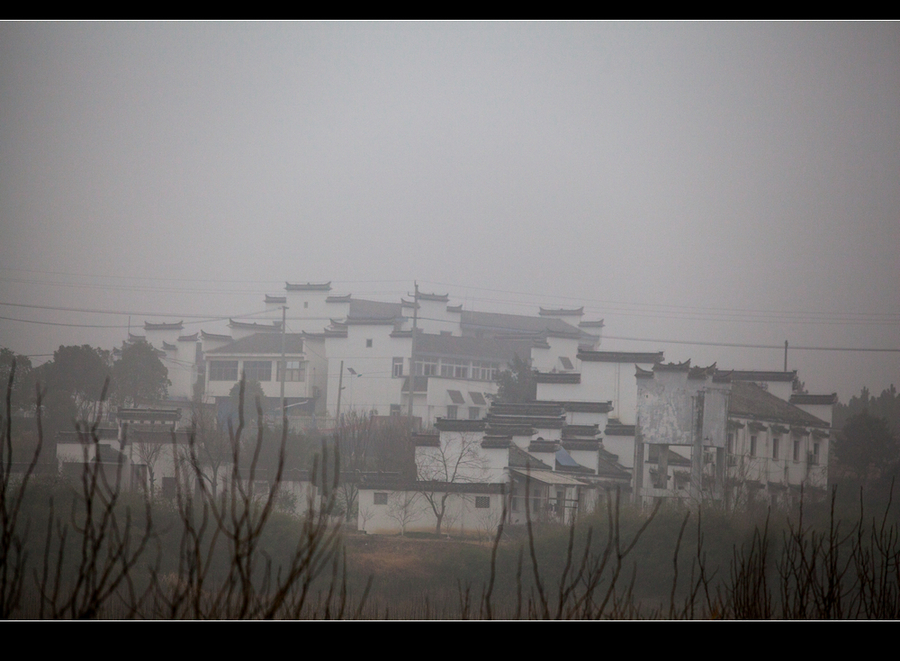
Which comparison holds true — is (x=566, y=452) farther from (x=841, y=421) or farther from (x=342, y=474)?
(x=841, y=421)

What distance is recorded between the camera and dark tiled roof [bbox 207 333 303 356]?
12305mm

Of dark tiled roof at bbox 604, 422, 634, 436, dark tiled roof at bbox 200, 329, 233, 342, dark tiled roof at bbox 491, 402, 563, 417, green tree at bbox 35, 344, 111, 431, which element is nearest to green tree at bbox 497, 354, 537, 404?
dark tiled roof at bbox 491, 402, 563, 417

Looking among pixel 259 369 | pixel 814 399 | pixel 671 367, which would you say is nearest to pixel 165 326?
pixel 259 369

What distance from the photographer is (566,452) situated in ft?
33.5

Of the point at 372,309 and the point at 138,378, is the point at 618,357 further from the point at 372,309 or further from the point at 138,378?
the point at 138,378

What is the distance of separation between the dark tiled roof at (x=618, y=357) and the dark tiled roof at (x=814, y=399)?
192 cm

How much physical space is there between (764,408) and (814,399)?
88 centimetres

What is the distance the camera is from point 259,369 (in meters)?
12.1

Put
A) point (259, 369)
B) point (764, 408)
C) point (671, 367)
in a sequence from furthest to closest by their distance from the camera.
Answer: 1. point (259, 369)
2. point (764, 408)
3. point (671, 367)

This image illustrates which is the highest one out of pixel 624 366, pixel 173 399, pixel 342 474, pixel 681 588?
pixel 624 366

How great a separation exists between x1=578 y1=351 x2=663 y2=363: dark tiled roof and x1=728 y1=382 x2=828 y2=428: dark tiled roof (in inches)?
43.4

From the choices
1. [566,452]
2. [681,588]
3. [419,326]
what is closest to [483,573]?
[566,452]

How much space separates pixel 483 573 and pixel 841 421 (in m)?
5.55
